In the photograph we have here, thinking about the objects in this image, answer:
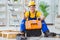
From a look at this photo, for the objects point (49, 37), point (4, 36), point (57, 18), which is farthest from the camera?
point (57, 18)

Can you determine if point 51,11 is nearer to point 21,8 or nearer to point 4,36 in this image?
point 21,8

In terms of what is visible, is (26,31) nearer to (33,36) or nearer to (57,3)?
(33,36)

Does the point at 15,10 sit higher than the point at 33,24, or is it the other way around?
the point at 15,10

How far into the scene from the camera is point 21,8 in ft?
33.2

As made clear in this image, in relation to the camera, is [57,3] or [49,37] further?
[57,3]

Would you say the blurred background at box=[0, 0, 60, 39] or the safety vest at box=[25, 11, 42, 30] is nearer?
the safety vest at box=[25, 11, 42, 30]

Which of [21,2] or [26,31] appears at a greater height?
[21,2]

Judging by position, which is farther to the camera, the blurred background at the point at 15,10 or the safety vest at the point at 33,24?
the blurred background at the point at 15,10

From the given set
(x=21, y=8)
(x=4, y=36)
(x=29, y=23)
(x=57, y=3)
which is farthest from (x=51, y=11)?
(x=29, y=23)

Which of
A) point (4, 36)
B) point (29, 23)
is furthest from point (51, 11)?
point (29, 23)

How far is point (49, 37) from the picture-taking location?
5.96m

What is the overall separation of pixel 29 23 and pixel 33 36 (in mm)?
324

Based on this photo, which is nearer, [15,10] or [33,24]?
[33,24]

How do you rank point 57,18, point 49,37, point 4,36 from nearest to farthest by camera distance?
point 49,37, point 4,36, point 57,18
